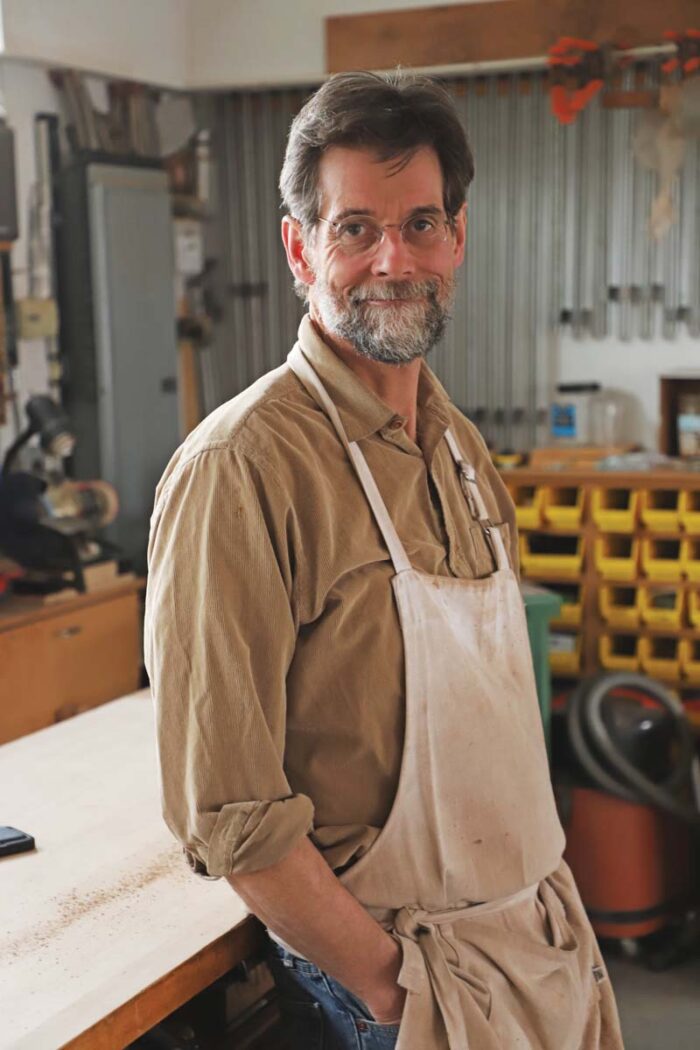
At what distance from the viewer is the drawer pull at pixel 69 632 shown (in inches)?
148

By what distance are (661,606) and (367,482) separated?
102 inches

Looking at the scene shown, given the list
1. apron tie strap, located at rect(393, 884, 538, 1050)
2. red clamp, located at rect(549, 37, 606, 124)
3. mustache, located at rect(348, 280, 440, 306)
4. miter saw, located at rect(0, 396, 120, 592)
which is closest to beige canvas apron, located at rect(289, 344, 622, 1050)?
apron tie strap, located at rect(393, 884, 538, 1050)

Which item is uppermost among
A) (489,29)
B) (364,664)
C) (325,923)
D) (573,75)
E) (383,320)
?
(489,29)

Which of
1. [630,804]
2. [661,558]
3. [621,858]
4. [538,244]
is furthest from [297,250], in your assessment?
[538,244]

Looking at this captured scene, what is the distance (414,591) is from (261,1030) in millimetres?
1073

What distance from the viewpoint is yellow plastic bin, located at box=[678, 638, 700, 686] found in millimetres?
3781

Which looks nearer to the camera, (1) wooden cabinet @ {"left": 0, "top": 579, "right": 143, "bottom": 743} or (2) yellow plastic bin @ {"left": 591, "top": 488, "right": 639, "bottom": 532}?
(1) wooden cabinet @ {"left": 0, "top": 579, "right": 143, "bottom": 743}

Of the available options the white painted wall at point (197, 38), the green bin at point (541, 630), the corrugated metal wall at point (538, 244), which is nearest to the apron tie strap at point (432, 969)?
the green bin at point (541, 630)

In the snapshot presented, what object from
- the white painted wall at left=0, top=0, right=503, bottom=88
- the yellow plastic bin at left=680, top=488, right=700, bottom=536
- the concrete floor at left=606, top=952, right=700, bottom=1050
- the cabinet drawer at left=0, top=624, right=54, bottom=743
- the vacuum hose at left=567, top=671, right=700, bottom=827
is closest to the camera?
the concrete floor at left=606, top=952, right=700, bottom=1050

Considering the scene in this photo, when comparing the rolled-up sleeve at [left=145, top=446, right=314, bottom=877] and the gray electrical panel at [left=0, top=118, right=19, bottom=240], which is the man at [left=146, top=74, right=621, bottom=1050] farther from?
the gray electrical panel at [left=0, top=118, right=19, bottom=240]

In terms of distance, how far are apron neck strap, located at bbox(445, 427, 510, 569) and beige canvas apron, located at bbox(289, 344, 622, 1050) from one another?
0.04 metres

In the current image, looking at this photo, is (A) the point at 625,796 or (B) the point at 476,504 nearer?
(B) the point at 476,504

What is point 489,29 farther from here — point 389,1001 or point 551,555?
point 389,1001

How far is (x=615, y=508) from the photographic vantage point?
3.90 meters
